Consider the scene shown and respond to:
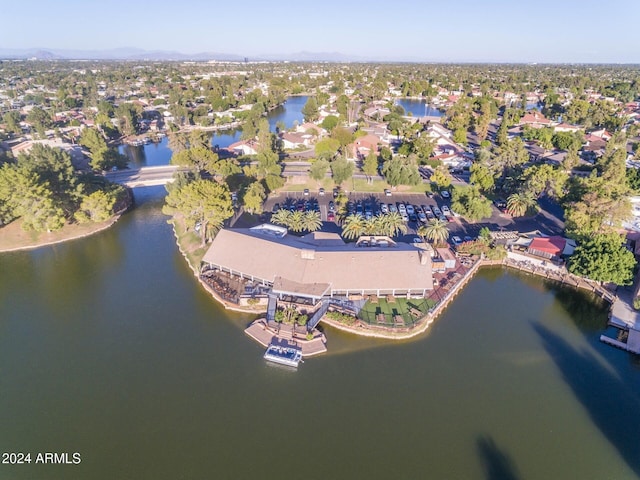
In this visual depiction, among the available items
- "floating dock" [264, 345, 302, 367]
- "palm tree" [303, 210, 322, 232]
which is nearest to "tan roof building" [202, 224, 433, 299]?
"floating dock" [264, 345, 302, 367]

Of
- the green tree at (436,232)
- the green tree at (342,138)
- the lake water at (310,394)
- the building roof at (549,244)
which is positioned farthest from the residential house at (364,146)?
the lake water at (310,394)

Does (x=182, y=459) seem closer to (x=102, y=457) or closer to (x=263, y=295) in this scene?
(x=102, y=457)

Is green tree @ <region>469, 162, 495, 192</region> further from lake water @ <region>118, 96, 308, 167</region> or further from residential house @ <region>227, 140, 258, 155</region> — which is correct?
lake water @ <region>118, 96, 308, 167</region>

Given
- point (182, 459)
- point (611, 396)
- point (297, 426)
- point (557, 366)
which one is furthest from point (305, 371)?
point (611, 396)

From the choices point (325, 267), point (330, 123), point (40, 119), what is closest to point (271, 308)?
point (325, 267)

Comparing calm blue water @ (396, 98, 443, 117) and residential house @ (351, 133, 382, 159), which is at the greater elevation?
calm blue water @ (396, 98, 443, 117)

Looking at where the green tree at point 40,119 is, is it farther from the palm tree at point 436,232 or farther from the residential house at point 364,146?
the palm tree at point 436,232
